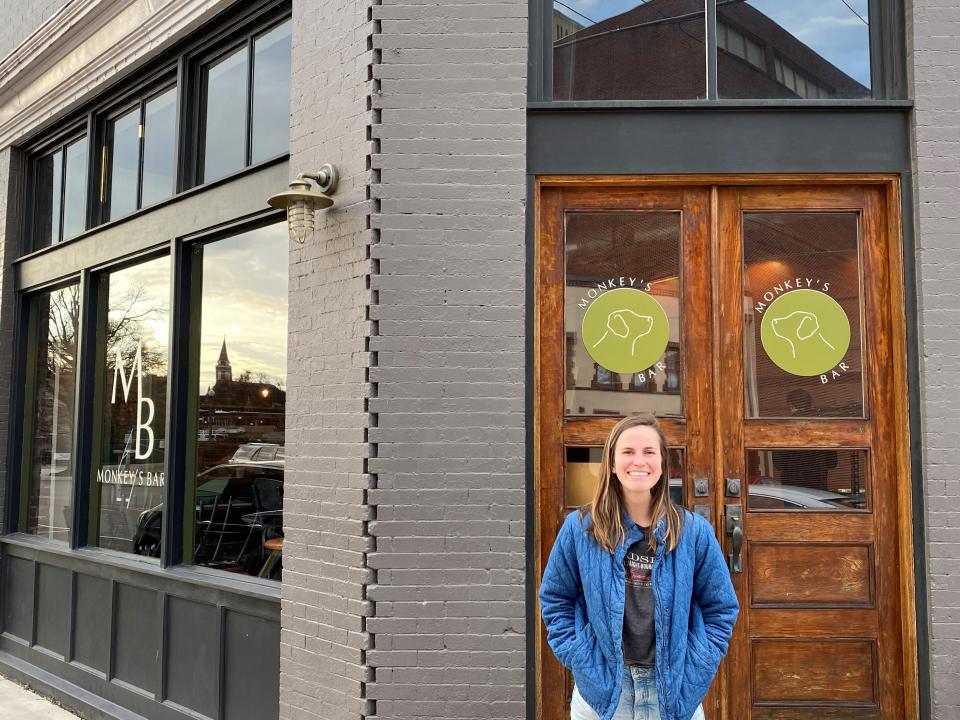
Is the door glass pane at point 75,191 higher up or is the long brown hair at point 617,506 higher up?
the door glass pane at point 75,191

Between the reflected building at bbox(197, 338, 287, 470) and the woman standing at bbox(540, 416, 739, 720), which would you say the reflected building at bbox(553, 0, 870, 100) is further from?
the reflected building at bbox(197, 338, 287, 470)

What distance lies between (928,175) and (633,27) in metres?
1.70

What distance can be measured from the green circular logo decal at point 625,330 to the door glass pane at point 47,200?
5358mm

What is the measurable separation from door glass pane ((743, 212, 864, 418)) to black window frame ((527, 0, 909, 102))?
25.8 inches

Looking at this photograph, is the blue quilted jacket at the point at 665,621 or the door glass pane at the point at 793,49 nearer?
the blue quilted jacket at the point at 665,621

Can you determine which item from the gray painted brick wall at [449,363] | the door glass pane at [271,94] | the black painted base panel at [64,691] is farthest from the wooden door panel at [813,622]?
the black painted base panel at [64,691]

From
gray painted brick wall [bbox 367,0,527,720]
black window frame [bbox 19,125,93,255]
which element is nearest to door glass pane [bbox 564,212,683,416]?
gray painted brick wall [bbox 367,0,527,720]

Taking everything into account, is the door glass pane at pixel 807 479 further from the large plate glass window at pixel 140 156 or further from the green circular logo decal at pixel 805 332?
the large plate glass window at pixel 140 156

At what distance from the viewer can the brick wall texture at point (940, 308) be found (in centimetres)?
405

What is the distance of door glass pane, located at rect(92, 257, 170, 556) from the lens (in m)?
6.13

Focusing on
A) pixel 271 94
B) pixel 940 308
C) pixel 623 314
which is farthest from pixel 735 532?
pixel 271 94

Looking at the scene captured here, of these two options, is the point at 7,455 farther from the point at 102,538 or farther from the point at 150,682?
the point at 150,682

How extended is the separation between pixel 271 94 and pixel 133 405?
2575 mm

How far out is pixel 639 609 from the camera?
9.15 feet
